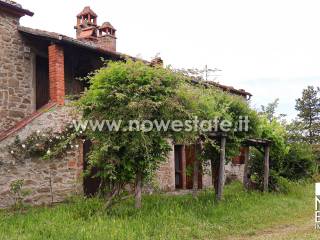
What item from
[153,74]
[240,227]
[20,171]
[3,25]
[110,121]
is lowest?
[240,227]

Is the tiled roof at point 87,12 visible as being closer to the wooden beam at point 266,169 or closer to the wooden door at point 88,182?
the wooden door at point 88,182

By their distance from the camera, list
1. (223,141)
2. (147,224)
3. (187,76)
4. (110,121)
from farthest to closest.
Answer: (223,141), (187,76), (110,121), (147,224)

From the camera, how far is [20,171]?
10445mm

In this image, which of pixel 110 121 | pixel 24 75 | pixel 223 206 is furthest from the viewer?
pixel 24 75

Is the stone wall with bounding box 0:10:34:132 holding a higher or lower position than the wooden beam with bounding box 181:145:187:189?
higher

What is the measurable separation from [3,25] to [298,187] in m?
11.8

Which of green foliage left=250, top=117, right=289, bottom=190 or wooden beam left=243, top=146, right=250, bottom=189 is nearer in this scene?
green foliage left=250, top=117, right=289, bottom=190

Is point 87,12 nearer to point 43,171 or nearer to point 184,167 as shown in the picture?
point 184,167

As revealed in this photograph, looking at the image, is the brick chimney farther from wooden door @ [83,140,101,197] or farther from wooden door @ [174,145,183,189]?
wooden door @ [83,140,101,197]

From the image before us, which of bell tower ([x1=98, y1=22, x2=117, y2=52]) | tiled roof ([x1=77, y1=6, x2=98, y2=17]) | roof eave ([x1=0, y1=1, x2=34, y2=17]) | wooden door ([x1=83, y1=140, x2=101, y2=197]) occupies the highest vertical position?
tiled roof ([x1=77, y1=6, x2=98, y2=17])

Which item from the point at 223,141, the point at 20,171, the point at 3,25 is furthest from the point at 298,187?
the point at 3,25

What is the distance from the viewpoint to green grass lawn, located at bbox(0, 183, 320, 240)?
304 inches

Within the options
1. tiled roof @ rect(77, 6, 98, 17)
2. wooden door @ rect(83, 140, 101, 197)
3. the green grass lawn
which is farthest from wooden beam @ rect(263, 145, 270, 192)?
tiled roof @ rect(77, 6, 98, 17)

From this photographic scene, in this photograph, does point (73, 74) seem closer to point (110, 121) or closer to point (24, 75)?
point (24, 75)
